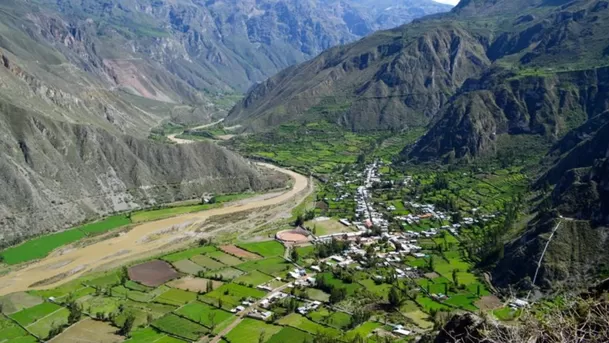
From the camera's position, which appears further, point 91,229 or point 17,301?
point 91,229

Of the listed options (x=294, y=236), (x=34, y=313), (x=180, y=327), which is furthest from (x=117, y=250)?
(x=180, y=327)

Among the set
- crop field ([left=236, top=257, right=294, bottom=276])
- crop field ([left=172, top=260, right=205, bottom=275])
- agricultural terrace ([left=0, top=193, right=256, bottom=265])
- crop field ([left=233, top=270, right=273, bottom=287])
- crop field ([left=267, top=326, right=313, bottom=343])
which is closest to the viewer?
crop field ([left=267, top=326, right=313, bottom=343])

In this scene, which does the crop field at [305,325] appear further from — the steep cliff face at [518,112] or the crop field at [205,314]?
the steep cliff face at [518,112]

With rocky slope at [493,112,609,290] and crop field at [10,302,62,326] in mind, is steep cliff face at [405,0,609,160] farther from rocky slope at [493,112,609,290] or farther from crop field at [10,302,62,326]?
crop field at [10,302,62,326]

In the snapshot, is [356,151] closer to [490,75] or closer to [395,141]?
[395,141]

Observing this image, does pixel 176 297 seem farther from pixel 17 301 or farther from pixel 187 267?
pixel 17 301

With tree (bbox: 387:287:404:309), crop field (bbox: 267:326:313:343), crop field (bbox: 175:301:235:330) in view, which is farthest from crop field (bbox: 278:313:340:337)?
tree (bbox: 387:287:404:309)
